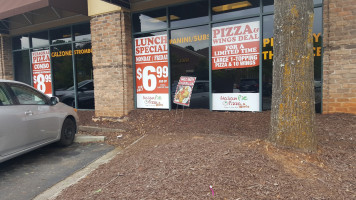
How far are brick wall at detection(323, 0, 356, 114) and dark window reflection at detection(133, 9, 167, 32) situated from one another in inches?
167

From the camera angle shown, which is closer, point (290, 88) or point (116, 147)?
point (290, 88)

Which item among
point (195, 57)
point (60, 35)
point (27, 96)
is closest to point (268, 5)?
point (195, 57)

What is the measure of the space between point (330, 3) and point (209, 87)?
3418 mm

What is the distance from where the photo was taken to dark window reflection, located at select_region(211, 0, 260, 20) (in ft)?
21.0

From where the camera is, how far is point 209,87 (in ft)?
23.2

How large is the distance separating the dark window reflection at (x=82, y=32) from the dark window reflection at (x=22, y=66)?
3.00m

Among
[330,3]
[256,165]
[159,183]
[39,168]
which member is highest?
[330,3]

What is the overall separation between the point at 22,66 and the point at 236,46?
9313 millimetres

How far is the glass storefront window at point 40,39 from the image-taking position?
9820 mm

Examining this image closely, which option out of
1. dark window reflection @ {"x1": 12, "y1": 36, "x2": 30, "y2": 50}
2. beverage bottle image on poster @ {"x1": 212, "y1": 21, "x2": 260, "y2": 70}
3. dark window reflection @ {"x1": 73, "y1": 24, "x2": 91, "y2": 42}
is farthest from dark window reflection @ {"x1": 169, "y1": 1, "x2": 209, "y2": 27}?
dark window reflection @ {"x1": 12, "y1": 36, "x2": 30, "y2": 50}

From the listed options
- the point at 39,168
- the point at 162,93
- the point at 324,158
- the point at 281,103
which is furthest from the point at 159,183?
the point at 162,93

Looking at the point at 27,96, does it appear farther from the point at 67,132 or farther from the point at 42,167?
the point at 42,167

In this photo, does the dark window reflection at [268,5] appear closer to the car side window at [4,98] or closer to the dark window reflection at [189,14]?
the dark window reflection at [189,14]

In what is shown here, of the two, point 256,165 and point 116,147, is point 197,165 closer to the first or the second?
point 256,165
